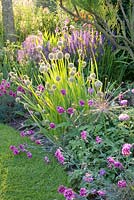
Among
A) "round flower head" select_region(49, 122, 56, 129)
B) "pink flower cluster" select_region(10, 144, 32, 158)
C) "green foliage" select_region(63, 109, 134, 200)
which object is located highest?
"round flower head" select_region(49, 122, 56, 129)

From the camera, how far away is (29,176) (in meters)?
3.80

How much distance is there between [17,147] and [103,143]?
1.05 metres

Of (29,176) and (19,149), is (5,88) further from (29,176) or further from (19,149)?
(29,176)

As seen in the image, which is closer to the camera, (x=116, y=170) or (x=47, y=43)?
(x=116, y=170)

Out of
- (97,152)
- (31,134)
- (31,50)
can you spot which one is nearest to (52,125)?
(97,152)

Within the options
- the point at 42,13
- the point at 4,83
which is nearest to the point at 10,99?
the point at 4,83

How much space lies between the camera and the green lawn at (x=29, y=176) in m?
3.52

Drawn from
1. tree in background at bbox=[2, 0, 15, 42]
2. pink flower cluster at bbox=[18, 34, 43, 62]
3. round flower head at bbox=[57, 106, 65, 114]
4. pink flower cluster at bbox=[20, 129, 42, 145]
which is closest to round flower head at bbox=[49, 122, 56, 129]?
round flower head at bbox=[57, 106, 65, 114]

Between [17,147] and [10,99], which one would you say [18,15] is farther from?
[17,147]

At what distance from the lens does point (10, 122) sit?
5.21 meters

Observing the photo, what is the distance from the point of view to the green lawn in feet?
11.5

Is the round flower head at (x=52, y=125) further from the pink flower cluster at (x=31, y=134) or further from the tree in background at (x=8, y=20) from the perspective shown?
the tree in background at (x=8, y=20)

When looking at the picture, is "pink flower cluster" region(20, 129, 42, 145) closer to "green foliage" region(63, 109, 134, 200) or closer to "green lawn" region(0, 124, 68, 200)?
"green lawn" region(0, 124, 68, 200)

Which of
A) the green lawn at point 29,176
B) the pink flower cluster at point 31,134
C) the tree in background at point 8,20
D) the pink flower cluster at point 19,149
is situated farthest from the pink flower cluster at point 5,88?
the tree in background at point 8,20
